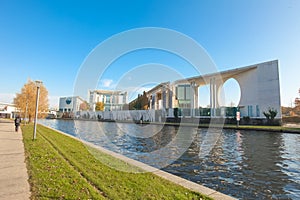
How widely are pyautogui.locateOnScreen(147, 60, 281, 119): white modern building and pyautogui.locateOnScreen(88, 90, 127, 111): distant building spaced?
82.2ft

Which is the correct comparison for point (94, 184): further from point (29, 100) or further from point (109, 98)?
point (109, 98)

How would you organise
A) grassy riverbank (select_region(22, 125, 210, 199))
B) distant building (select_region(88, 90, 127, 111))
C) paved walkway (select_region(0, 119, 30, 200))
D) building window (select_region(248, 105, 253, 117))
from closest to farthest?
paved walkway (select_region(0, 119, 30, 200))
grassy riverbank (select_region(22, 125, 210, 199))
building window (select_region(248, 105, 253, 117))
distant building (select_region(88, 90, 127, 111))

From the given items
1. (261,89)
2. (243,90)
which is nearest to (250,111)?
(261,89)

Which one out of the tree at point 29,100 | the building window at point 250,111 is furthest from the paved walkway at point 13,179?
the building window at point 250,111

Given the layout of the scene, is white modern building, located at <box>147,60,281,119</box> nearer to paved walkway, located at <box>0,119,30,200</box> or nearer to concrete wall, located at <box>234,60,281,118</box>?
concrete wall, located at <box>234,60,281,118</box>

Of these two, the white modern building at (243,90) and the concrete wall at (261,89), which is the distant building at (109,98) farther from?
the concrete wall at (261,89)

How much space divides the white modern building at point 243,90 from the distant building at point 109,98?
25.0m

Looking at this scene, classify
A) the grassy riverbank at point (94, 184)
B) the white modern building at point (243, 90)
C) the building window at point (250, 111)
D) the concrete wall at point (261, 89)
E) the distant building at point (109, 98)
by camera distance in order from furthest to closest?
1. the distant building at point (109, 98)
2. the building window at point (250, 111)
3. the white modern building at point (243, 90)
4. the concrete wall at point (261, 89)
5. the grassy riverbank at point (94, 184)

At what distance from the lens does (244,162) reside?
7.54m

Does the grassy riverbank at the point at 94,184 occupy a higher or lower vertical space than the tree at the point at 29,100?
lower

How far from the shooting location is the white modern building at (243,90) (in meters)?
34.6

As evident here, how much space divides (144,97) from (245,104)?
34061 mm

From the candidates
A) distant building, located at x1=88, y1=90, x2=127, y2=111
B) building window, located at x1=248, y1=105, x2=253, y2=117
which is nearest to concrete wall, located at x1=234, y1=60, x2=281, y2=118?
building window, located at x1=248, y1=105, x2=253, y2=117

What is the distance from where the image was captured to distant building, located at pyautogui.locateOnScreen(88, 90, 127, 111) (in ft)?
251
